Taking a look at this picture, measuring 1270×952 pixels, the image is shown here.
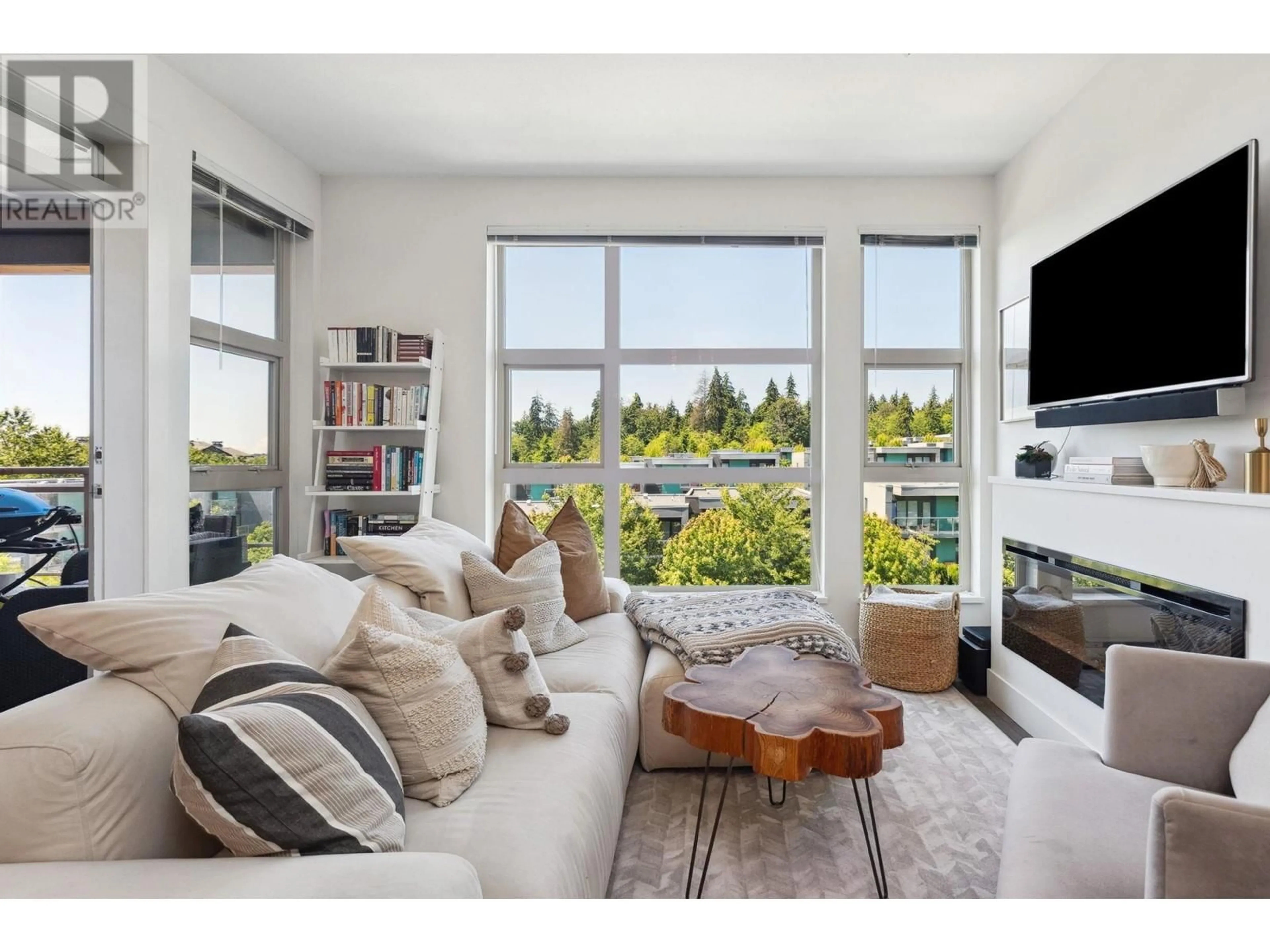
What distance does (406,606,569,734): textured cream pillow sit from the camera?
65.5 inches

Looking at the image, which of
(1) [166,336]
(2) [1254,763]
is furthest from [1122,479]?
(1) [166,336]

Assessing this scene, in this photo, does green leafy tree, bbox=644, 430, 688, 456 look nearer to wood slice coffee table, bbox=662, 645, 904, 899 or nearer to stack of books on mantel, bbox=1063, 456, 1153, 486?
stack of books on mantel, bbox=1063, 456, 1153, 486

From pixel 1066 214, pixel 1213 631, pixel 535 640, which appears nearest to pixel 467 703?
pixel 535 640

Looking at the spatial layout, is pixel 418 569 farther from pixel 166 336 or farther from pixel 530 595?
pixel 166 336

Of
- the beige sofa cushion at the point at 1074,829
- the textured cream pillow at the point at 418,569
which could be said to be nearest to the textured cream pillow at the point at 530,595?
the textured cream pillow at the point at 418,569

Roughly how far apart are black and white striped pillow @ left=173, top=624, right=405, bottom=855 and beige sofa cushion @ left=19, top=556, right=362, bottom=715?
73mm

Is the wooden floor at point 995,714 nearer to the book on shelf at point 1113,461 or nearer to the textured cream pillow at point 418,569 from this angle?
the book on shelf at point 1113,461

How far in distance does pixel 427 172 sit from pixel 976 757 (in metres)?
3.97

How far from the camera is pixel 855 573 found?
12.7ft

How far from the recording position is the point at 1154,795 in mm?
906

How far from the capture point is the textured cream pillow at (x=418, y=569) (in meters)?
2.21

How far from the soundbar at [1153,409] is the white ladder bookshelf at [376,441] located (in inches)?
120

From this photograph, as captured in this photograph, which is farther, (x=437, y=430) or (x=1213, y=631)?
(x=437, y=430)
